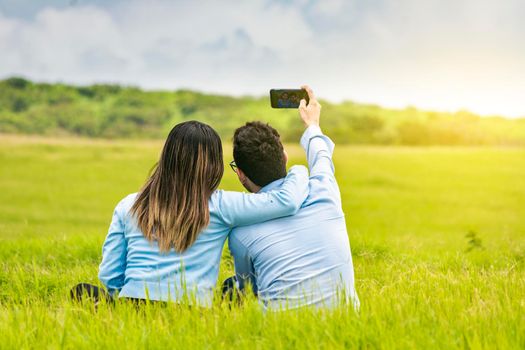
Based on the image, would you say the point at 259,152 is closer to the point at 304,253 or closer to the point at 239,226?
the point at 239,226

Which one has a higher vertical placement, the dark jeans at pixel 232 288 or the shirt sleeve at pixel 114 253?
the shirt sleeve at pixel 114 253

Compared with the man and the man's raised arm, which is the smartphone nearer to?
the man's raised arm

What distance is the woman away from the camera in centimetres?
394

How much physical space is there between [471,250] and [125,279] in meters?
5.62

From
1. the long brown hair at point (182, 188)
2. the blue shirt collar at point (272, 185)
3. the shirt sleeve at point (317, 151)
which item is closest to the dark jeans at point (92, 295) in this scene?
the long brown hair at point (182, 188)

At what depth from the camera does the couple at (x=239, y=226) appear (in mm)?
3848

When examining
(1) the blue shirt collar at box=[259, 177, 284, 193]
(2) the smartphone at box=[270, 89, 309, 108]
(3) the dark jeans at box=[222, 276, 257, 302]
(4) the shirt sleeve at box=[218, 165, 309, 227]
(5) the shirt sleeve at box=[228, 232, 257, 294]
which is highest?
(2) the smartphone at box=[270, 89, 309, 108]

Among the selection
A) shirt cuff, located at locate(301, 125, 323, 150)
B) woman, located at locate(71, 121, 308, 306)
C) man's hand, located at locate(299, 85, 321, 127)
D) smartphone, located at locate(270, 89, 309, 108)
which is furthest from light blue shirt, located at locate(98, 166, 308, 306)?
smartphone, located at locate(270, 89, 309, 108)

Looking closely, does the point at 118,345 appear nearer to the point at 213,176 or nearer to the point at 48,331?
the point at 48,331

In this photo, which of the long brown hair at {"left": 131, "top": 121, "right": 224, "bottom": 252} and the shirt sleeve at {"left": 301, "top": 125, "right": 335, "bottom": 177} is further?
the shirt sleeve at {"left": 301, "top": 125, "right": 335, "bottom": 177}

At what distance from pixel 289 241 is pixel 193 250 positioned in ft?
2.12

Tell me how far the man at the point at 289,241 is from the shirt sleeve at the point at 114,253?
0.76 meters

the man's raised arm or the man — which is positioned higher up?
the man's raised arm

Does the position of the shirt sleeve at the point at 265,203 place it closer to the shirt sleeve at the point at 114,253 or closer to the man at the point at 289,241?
the man at the point at 289,241
